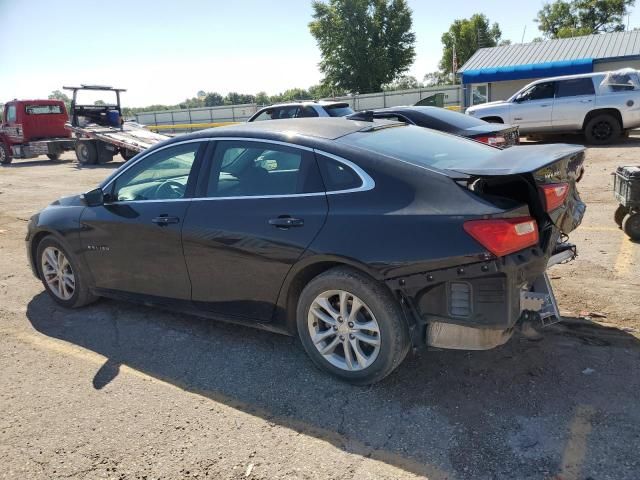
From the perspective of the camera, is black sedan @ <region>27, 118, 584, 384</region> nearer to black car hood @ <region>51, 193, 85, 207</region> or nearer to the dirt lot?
the dirt lot

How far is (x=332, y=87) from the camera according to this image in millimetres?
56281

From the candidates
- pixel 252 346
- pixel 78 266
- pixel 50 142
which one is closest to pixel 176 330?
pixel 252 346

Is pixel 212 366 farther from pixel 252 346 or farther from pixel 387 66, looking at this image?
pixel 387 66

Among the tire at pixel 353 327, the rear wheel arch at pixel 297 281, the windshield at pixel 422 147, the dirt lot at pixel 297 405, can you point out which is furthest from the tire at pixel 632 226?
the rear wheel arch at pixel 297 281

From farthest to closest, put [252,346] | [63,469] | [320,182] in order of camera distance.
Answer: [252,346], [320,182], [63,469]

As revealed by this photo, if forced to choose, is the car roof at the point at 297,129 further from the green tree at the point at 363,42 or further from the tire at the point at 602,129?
the green tree at the point at 363,42

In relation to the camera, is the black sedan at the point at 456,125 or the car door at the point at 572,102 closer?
the black sedan at the point at 456,125

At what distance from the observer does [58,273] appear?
4.93 metres

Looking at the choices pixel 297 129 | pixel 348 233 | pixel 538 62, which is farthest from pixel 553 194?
pixel 538 62

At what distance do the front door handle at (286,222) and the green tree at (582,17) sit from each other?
2427 inches

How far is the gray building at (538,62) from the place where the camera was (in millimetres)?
23109

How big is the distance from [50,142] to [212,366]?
64.0 ft

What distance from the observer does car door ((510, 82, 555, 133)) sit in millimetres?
15156

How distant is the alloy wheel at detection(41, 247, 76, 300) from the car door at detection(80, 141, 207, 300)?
1.33ft
